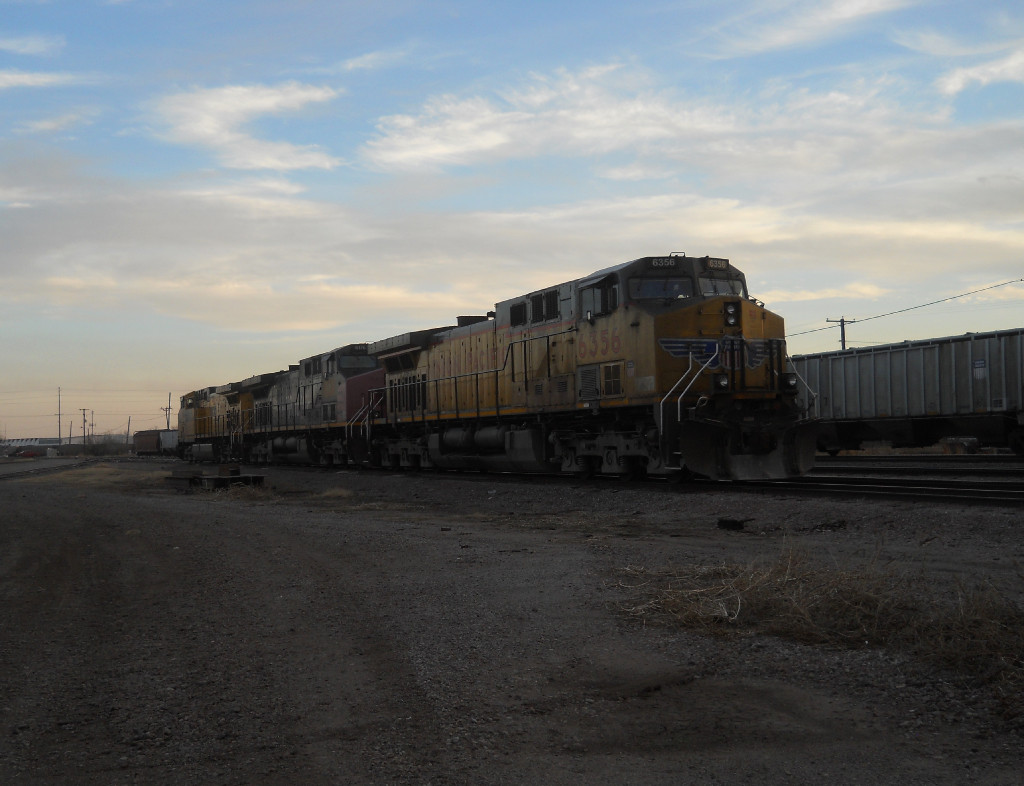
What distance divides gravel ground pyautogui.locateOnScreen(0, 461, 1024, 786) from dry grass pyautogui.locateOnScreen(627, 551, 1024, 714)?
194 millimetres

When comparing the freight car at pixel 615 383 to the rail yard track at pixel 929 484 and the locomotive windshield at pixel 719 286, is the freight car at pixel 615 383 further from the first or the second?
the rail yard track at pixel 929 484

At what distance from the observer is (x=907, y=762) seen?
11.4ft

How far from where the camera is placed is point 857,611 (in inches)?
214

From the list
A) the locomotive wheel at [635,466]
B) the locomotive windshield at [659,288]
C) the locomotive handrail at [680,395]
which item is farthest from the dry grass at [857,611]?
the locomotive wheel at [635,466]

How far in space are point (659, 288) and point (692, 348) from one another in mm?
1340

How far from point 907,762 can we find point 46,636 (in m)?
5.10

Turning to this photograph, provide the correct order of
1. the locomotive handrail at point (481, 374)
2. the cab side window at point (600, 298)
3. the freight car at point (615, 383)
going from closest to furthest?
the freight car at point (615, 383) < the cab side window at point (600, 298) < the locomotive handrail at point (481, 374)

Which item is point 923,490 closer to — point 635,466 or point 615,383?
point 635,466

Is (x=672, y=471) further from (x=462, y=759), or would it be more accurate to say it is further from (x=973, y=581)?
(x=462, y=759)

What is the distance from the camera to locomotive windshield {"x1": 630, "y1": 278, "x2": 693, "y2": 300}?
610 inches

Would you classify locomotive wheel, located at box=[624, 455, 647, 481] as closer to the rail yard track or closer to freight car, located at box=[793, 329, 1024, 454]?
the rail yard track

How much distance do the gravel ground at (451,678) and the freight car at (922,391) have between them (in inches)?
540

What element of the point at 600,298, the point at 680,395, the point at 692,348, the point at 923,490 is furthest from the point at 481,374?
the point at 923,490

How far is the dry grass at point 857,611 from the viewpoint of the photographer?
4.50 metres
